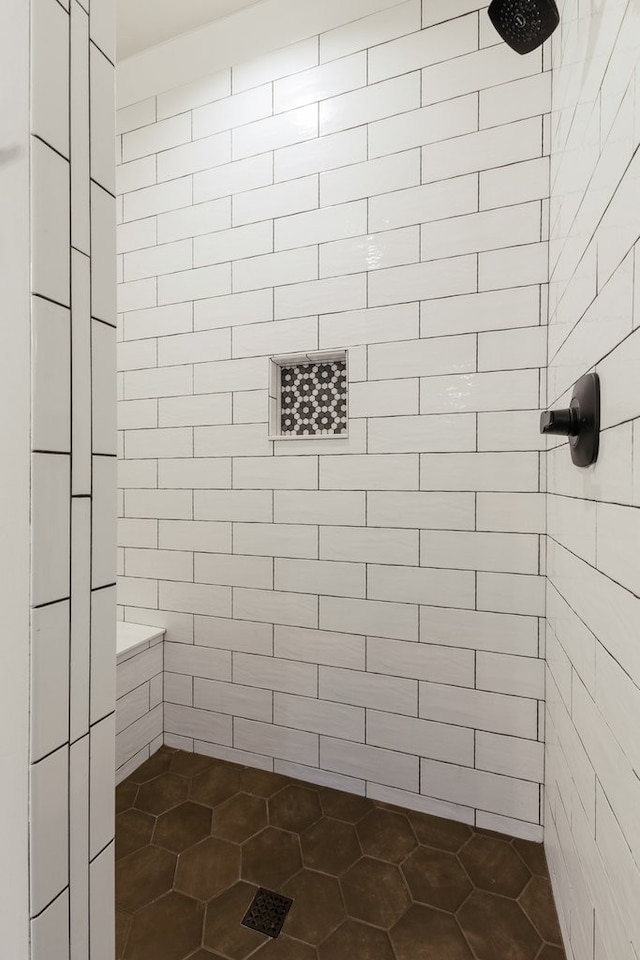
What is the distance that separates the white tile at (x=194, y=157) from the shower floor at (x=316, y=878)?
2441mm

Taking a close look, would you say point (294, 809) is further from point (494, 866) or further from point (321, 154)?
point (321, 154)

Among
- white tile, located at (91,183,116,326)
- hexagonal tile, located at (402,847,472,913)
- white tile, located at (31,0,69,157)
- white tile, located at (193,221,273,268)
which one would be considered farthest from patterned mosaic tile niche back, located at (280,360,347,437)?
hexagonal tile, located at (402,847,472,913)

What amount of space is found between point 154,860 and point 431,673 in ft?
3.39

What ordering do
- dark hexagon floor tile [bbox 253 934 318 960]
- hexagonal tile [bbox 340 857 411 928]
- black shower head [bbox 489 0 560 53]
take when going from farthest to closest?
1. hexagonal tile [bbox 340 857 411 928]
2. dark hexagon floor tile [bbox 253 934 318 960]
3. black shower head [bbox 489 0 560 53]

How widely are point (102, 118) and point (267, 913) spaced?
174 centimetres

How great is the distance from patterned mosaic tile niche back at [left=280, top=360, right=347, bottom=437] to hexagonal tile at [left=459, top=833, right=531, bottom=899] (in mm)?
1419

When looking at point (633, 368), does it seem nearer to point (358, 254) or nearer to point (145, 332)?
point (358, 254)

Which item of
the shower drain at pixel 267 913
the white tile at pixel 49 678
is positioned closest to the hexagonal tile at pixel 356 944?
the shower drain at pixel 267 913

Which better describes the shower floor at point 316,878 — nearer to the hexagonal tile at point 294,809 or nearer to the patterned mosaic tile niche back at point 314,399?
the hexagonal tile at point 294,809

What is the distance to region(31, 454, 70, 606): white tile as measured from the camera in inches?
19.1

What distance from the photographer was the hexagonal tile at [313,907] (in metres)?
1.20

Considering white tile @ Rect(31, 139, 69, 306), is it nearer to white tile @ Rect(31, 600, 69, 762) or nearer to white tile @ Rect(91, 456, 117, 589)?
white tile @ Rect(91, 456, 117, 589)

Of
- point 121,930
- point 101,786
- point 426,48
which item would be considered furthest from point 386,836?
point 426,48

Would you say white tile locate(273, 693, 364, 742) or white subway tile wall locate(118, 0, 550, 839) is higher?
white subway tile wall locate(118, 0, 550, 839)
